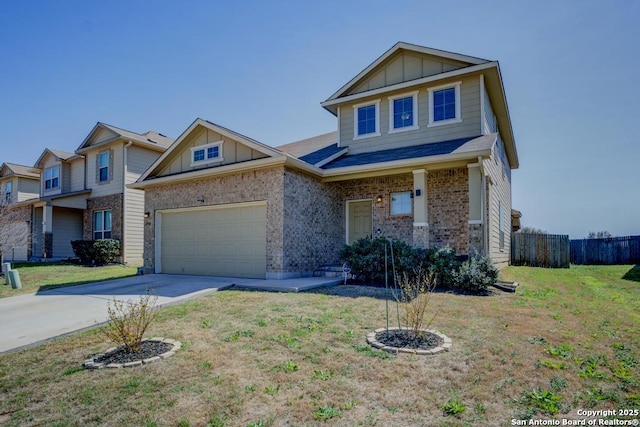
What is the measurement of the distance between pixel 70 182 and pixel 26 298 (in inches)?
597

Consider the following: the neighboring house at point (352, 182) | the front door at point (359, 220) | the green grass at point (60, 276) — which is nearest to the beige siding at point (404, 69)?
the neighboring house at point (352, 182)

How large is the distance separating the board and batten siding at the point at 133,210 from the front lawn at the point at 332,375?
44.2ft

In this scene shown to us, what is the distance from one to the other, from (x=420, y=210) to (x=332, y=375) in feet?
24.7

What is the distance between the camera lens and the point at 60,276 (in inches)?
543

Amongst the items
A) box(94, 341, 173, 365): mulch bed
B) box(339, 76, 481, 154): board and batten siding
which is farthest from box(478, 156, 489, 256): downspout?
box(94, 341, 173, 365): mulch bed

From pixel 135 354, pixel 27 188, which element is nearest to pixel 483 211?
pixel 135 354

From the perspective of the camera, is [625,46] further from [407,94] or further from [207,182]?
[207,182]

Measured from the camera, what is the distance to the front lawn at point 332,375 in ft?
10.6

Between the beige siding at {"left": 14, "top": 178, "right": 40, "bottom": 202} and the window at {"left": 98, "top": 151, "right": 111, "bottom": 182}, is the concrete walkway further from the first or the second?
the beige siding at {"left": 14, "top": 178, "right": 40, "bottom": 202}

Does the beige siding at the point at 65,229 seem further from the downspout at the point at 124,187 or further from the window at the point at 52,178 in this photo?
the downspout at the point at 124,187

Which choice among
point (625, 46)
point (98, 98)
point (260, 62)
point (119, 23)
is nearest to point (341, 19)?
point (260, 62)

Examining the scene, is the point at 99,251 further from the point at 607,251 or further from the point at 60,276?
the point at 607,251

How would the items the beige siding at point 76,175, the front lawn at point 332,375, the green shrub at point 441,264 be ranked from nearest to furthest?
the front lawn at point 332,375 → the green shrub at point 441,264 → the beige siding at point 76,175

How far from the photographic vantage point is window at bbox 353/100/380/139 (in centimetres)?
1321
